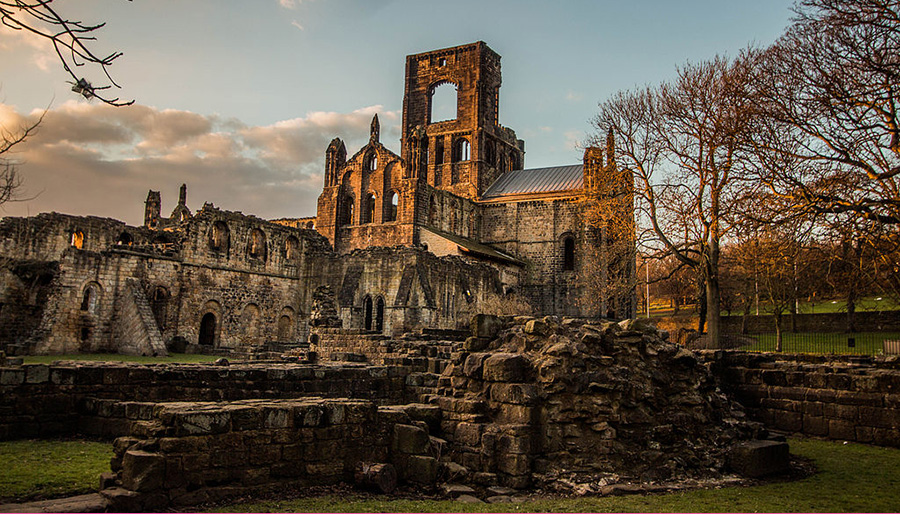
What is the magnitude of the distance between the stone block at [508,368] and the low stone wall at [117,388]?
182 inches

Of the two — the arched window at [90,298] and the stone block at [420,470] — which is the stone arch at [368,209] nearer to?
Result: the arched window at [90,298]

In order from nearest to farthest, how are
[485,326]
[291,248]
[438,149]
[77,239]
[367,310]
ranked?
[485,326] < [77,239] < [367,310] < [291,248] < [438,149]

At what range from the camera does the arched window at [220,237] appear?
3256 cm

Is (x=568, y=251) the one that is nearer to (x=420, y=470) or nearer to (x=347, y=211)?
(x=347, y=211)

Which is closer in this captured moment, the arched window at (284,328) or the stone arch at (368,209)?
the arched window at (284,328)

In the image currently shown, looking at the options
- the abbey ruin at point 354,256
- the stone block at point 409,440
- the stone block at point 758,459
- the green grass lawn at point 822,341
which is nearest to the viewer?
the stone block at point 409,440

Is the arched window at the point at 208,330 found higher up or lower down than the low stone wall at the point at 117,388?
higher up

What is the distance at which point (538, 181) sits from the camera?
177 ft

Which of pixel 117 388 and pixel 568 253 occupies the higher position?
pixel 568 253

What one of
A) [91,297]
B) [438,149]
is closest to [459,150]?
[438,149]

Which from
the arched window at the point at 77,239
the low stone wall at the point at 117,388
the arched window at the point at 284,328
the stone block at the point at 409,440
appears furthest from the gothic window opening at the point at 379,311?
the stone block at the point at 409,440

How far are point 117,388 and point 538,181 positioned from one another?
45520 millimetres

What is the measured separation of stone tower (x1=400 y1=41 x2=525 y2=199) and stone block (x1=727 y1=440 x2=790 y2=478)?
45.0 m

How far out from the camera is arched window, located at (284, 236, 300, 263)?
36.5 metres
